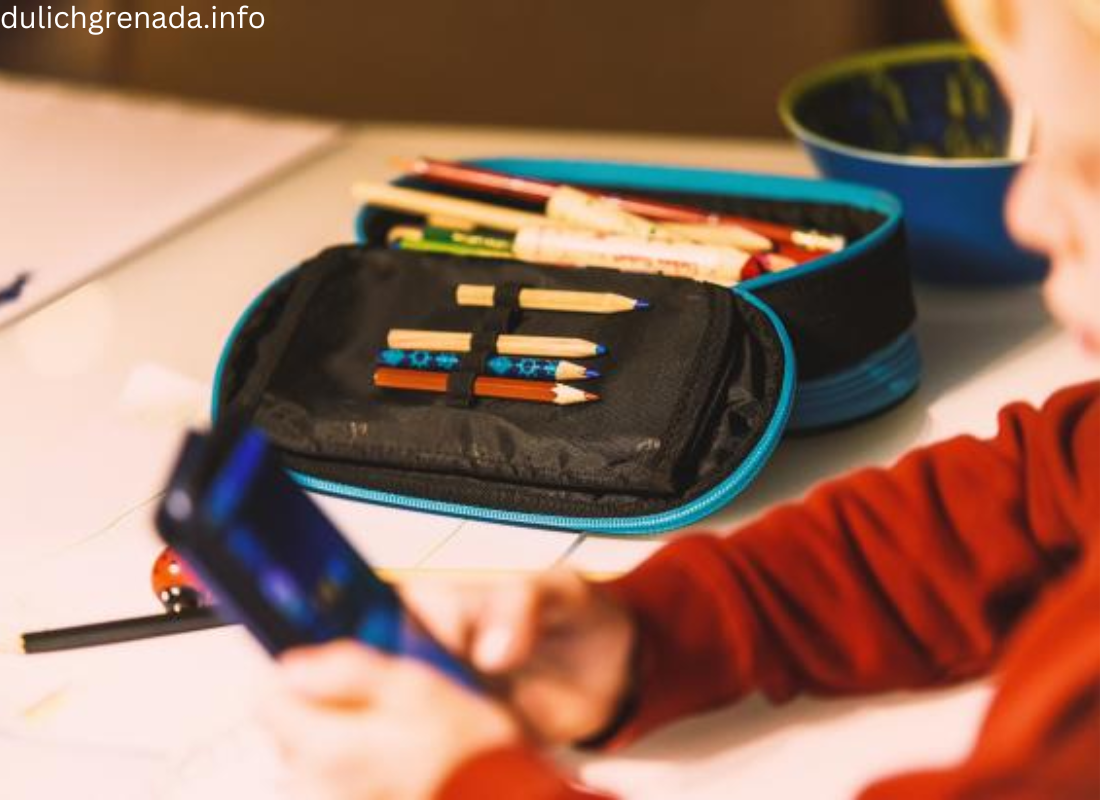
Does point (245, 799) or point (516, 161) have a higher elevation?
point (516, 161)

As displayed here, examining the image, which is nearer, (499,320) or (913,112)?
(499,320)

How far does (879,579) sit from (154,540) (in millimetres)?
294

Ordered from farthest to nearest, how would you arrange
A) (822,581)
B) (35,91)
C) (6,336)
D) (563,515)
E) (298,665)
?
1. (35,91)
2. (6,336)
3. (563,515)
4. (822,581)
5. (298,665)

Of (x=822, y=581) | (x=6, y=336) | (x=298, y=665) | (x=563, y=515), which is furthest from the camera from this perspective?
(x=6, y=336)

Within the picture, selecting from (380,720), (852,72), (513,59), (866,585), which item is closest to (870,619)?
(866,585)

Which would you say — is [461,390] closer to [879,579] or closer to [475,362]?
[475,362]

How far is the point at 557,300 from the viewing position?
2.13ft

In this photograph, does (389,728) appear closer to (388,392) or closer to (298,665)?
(298,665)

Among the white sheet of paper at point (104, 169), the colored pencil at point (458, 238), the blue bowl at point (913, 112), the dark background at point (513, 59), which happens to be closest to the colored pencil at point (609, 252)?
A: the colored pencil at point (458, 238)

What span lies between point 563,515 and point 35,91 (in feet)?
2.51

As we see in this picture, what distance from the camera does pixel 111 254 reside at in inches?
34.3

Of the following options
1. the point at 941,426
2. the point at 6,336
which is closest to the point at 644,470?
the point at 941,426

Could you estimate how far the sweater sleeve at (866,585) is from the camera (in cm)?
47

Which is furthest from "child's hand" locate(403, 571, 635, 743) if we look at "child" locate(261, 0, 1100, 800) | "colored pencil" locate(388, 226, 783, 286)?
"colored pencil" locate(388, 226, 783, 286)
